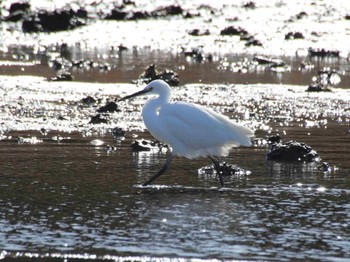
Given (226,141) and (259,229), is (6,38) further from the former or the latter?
(259,229)

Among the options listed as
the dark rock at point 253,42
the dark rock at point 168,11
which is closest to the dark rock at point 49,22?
the dark rock at point 168,11

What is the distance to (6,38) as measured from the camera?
29906mm

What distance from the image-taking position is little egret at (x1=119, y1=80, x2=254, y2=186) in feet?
35.9

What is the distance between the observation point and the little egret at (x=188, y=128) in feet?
35.9

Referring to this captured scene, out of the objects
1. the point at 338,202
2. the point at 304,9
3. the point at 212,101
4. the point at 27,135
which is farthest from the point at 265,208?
the point at 304,9

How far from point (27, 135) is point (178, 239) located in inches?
237

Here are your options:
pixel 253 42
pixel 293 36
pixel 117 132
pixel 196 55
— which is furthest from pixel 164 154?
pixel 293 36

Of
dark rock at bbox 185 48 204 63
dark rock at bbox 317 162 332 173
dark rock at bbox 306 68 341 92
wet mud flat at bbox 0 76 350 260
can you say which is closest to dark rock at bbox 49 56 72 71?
dark rock at bbox 185 48 204 63

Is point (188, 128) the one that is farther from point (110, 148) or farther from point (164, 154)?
point (110, 148)

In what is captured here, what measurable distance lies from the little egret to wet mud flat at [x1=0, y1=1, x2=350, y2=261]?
0.44 metres

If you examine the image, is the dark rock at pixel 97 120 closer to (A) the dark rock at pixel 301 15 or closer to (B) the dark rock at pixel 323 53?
(B) the dark rock at pixel 323 53

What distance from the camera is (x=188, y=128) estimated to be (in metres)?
11.0

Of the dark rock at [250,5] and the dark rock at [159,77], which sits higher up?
the dark rock at [250,5]

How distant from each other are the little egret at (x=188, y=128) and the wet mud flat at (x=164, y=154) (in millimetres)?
437
